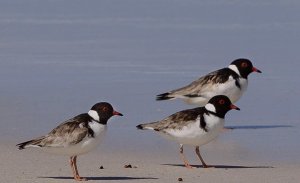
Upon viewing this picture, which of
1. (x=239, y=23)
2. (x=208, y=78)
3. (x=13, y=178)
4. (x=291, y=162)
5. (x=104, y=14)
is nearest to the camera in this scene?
(x=13, y=178)

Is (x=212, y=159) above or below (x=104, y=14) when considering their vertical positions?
below

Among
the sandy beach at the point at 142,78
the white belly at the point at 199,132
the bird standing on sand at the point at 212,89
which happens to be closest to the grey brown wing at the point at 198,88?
the bird standing on sand at the point at 212,89

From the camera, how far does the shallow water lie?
15.3 m

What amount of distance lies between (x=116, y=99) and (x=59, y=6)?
12.1m

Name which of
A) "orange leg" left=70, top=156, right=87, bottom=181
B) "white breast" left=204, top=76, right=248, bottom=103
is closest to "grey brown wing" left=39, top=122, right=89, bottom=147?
"orange leg" left=70, top=156, right=87, bottom=181

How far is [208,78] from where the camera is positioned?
17.1 metres

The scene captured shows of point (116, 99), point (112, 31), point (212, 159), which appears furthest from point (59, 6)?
point (212, 159)

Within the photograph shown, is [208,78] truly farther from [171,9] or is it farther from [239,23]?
[171,9]

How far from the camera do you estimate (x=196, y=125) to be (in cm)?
1307

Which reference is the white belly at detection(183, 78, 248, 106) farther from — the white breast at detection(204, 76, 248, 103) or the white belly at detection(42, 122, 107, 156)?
the white belly at detection(42, 122, 107, 156)

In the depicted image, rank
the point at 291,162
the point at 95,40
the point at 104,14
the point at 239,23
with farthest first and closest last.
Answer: the point at 104,14 → the point at 239,23 → the point at 95,40 → the point at 291,162

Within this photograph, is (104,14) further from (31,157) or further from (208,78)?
(31,157)

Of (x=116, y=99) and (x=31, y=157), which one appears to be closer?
(x=31, y=157)

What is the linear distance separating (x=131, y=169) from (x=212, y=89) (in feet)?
14.4
